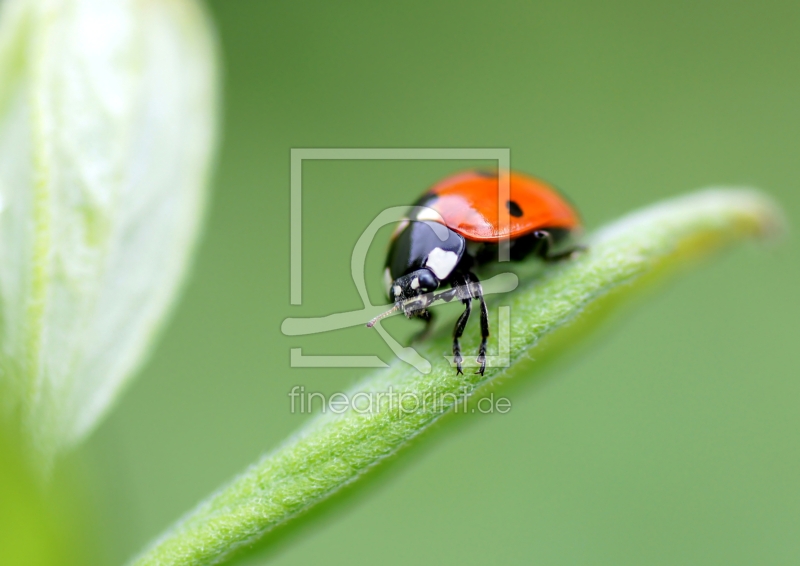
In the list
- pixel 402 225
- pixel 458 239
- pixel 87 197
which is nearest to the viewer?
pixel 87 197

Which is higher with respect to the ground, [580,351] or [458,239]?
[458,239]

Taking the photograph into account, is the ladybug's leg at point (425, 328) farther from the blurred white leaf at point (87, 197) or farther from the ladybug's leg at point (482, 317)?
the blurred white leaf at point (87, 197)

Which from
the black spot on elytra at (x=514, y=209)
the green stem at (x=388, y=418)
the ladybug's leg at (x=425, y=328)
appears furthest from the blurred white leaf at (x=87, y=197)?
the black spot on elytra at (x=514, y=209)

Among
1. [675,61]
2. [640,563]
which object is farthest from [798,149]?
[640,563]

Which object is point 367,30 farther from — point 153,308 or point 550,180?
point 153,308

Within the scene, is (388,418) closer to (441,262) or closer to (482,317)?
(482,317)

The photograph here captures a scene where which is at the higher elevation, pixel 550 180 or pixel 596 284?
pixel 550 180

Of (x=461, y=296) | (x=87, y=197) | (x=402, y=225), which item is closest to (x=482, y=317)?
(x=461, y=296)
